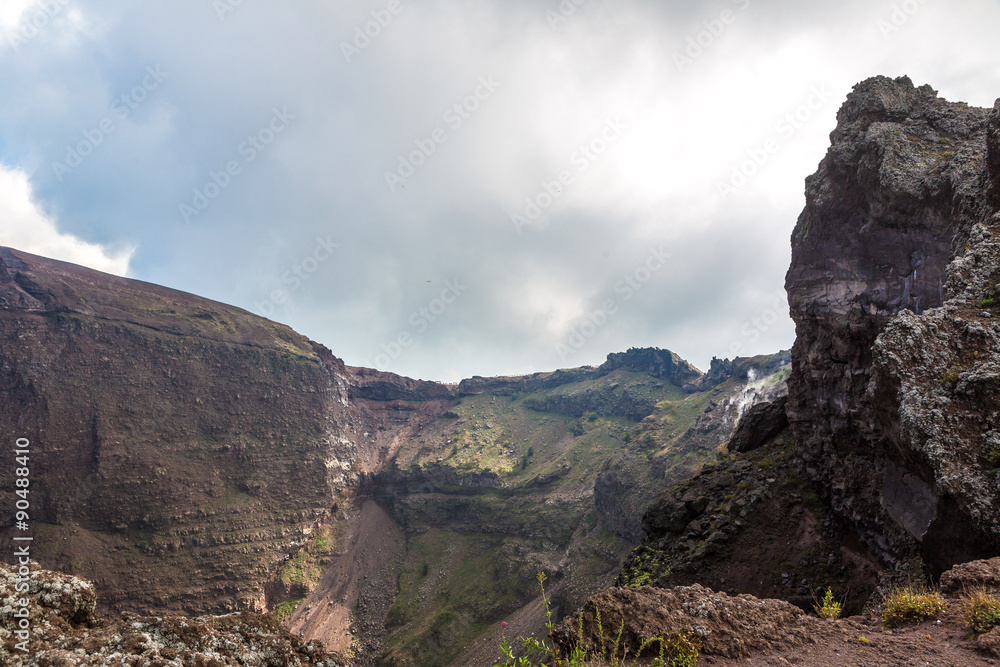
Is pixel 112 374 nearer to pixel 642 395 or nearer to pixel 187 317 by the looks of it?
pixel 187 317

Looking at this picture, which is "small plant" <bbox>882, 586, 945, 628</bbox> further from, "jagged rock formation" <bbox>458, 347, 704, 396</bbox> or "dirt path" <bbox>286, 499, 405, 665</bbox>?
"jagged rock formation" <bbox>458, 347, 704, 396</bbox>

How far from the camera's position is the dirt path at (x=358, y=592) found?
51.0 metres

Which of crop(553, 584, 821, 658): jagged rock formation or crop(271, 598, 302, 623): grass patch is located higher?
crop(553, 584, 821, 658): jagged rock formation

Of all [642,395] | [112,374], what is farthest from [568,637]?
[642,395]

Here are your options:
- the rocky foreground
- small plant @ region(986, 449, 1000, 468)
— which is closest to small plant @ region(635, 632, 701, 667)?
the rocky foreground

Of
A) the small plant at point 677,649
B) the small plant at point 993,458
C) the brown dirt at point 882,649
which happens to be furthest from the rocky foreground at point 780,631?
the small plant at point 993,458

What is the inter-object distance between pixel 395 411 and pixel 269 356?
33.2 metres

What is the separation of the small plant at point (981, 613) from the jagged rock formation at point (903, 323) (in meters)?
2.42

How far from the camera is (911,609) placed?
640cm

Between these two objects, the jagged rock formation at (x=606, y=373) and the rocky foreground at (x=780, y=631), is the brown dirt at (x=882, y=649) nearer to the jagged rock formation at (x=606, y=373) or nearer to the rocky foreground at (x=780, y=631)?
the rocky foreground at (x=780, y=631)

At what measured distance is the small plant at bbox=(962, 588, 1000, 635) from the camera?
5.25 meters

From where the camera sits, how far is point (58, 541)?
139 ft

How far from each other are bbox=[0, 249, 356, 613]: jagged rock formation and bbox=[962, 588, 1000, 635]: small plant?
60.8 m

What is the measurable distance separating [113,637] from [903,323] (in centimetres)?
1439
